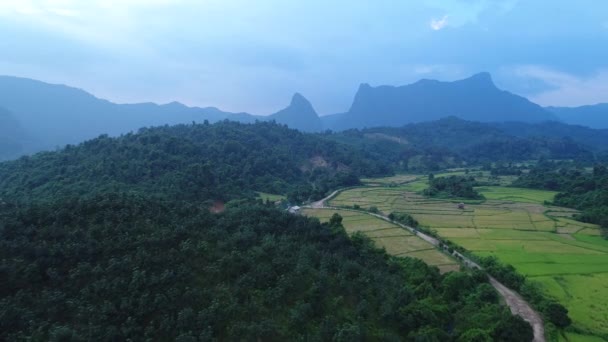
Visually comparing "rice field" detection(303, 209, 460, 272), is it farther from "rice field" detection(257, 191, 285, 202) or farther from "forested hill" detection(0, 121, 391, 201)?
"forested hill" detection(0, 121, 391, 201)

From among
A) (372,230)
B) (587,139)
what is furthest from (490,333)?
(587,139)

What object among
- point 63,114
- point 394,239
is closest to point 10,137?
point 63,114

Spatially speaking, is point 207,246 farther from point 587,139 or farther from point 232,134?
point 587,139

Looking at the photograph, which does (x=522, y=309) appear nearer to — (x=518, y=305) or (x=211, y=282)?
(x=518, y=305)

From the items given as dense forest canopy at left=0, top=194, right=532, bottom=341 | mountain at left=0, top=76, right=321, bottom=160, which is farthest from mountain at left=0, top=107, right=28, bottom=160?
dense forest canopy at left=0, top=194, right=532, bottom=341

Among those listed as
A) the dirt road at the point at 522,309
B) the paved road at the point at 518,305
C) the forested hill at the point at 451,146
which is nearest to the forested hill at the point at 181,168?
the paved road at the point at 518,305
